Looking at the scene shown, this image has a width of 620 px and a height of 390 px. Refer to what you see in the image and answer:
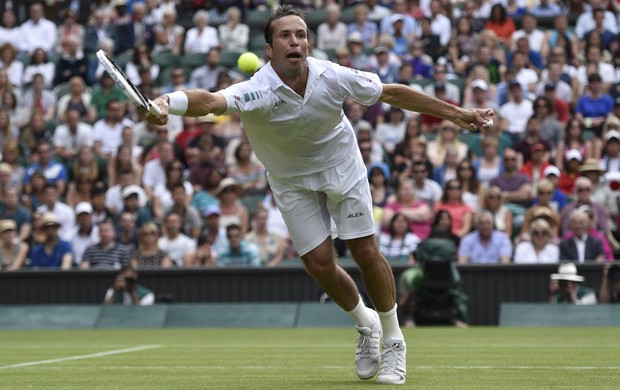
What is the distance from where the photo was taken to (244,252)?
16328mm

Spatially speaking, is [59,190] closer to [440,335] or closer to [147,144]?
[147,144]

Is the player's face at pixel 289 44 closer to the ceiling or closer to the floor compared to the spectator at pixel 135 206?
closer to the ceiling

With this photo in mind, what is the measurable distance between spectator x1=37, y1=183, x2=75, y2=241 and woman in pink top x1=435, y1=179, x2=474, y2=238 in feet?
18.0

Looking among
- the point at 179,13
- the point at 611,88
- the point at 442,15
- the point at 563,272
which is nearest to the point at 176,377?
the point at 563,272

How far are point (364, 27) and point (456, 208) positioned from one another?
6579mm

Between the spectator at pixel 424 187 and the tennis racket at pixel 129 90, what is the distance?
1154 cm

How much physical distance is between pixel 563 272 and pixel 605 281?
22.3 inches

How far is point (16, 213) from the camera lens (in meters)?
18.0

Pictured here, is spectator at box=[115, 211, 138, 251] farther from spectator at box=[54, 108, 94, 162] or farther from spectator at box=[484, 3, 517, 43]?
spectator at box=[484, 3, 517, 43]

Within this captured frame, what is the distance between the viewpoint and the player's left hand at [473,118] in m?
7.18

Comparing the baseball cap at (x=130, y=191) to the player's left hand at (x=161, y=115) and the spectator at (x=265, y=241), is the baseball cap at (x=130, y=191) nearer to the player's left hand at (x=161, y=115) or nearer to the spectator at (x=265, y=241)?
the spectator at (x=265, y=241)

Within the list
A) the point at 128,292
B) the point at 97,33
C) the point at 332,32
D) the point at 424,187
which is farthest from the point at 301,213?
the point at 97,33

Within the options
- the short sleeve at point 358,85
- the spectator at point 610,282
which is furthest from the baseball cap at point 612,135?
the short sleeve at point 358,85

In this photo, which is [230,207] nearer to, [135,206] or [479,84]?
[135,206]
